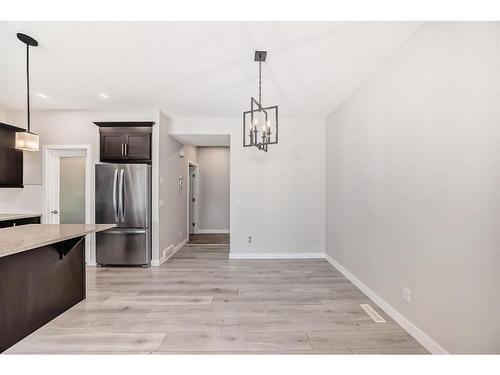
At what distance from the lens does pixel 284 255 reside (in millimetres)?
5023

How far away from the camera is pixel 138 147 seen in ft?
14.7

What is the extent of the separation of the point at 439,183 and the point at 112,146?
4.70 metres

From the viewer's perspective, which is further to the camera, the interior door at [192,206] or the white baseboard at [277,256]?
the interior door at [192,206]

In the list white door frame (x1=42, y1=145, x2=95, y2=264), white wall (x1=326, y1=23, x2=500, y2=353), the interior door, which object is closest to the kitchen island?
white door frame (x1=42, y1=145, x2=95, y2=264)

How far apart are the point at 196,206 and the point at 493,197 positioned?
7.12 metres

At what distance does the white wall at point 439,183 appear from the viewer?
159cm

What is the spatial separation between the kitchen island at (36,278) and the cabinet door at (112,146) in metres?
1.88

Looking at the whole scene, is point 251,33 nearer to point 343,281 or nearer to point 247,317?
point 247,317

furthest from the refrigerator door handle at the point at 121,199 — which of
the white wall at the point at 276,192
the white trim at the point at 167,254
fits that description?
the white wall at the point at 276,192

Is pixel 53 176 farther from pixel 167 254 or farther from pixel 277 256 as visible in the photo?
pixel 277 256

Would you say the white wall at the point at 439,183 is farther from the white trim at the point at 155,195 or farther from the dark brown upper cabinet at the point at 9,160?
the dark brown upper cabinet at the point at 9,160

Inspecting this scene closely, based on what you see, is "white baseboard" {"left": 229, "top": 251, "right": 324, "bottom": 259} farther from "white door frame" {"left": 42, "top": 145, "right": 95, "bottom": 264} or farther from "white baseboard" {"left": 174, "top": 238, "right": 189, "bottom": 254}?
"white door frame" {"left": 42, "top": 145, "right": 95, "bottom": 264}
